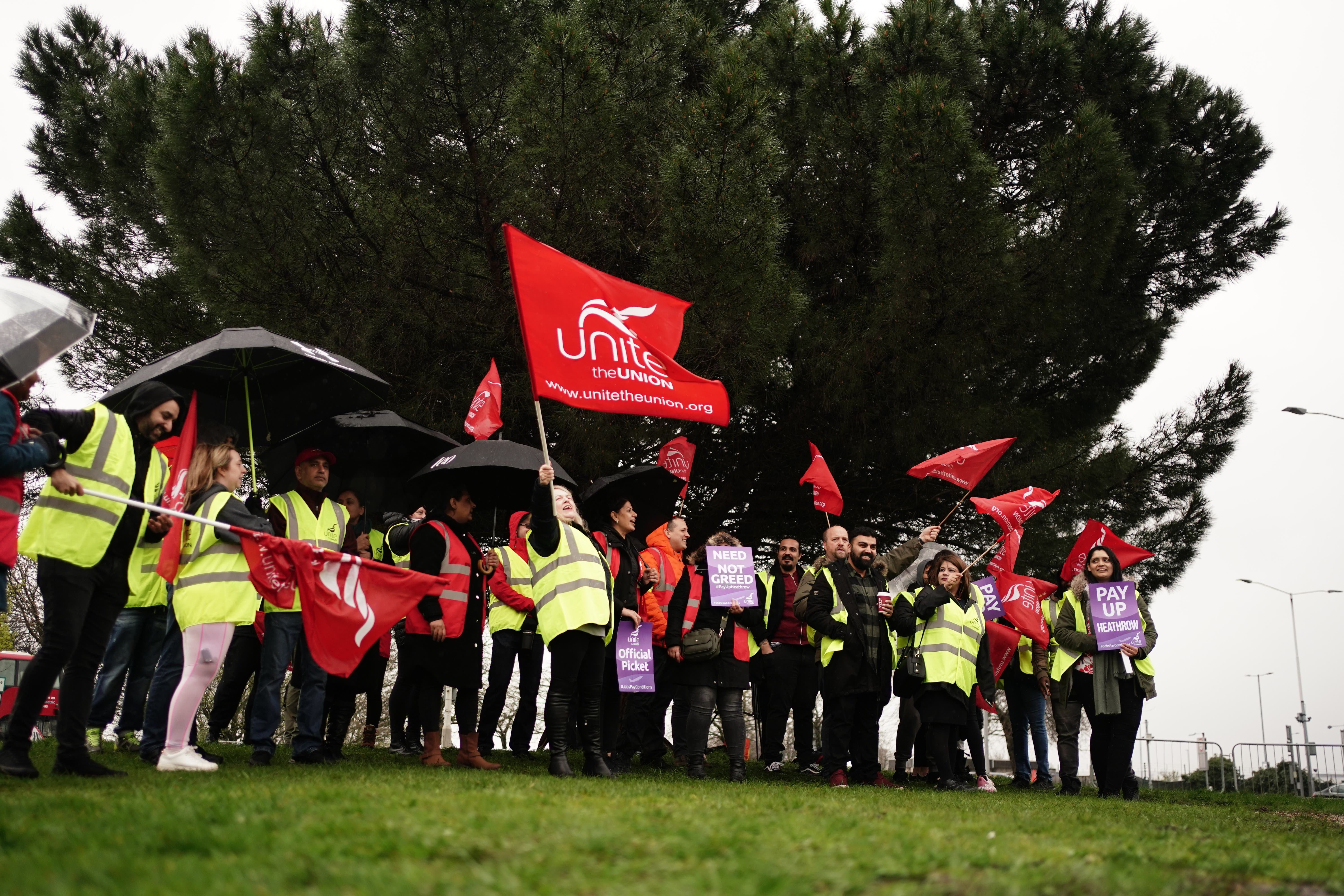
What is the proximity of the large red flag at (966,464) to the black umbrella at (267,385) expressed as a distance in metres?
5.40

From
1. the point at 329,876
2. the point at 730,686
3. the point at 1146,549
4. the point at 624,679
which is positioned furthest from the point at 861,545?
the point at 1146,549

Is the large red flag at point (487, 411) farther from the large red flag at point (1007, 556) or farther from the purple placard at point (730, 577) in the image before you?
the large red flag at point (1007, 556)

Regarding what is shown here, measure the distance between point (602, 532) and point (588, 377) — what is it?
1.10 m

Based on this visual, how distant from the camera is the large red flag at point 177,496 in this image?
579 centimetres

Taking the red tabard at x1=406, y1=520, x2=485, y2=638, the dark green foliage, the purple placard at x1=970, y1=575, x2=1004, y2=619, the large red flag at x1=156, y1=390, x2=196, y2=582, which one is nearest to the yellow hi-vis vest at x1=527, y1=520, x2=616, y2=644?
the red tabard at x1=406, y1=520, x2=485, y2=638

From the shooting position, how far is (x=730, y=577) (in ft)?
25.7

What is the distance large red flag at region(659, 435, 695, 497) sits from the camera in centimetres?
1065

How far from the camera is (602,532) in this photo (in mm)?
7566

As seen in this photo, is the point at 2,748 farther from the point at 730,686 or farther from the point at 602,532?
the point at 730,686

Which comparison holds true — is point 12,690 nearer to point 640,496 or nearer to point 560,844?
point 640,496

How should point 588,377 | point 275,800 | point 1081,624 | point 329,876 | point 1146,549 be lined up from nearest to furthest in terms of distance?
point 329,876, point 275,800, point 588,377, point 1081,624, point 1146,549

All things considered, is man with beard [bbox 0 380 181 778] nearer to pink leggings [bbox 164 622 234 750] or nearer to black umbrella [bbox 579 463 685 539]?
pink leggings [bbox 164 622 234 750]

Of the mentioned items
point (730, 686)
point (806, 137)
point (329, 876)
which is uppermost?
point (806, 137)

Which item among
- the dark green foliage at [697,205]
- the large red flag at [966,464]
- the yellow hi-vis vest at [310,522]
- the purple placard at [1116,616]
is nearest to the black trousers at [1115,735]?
the purple placard at [1116,616]
